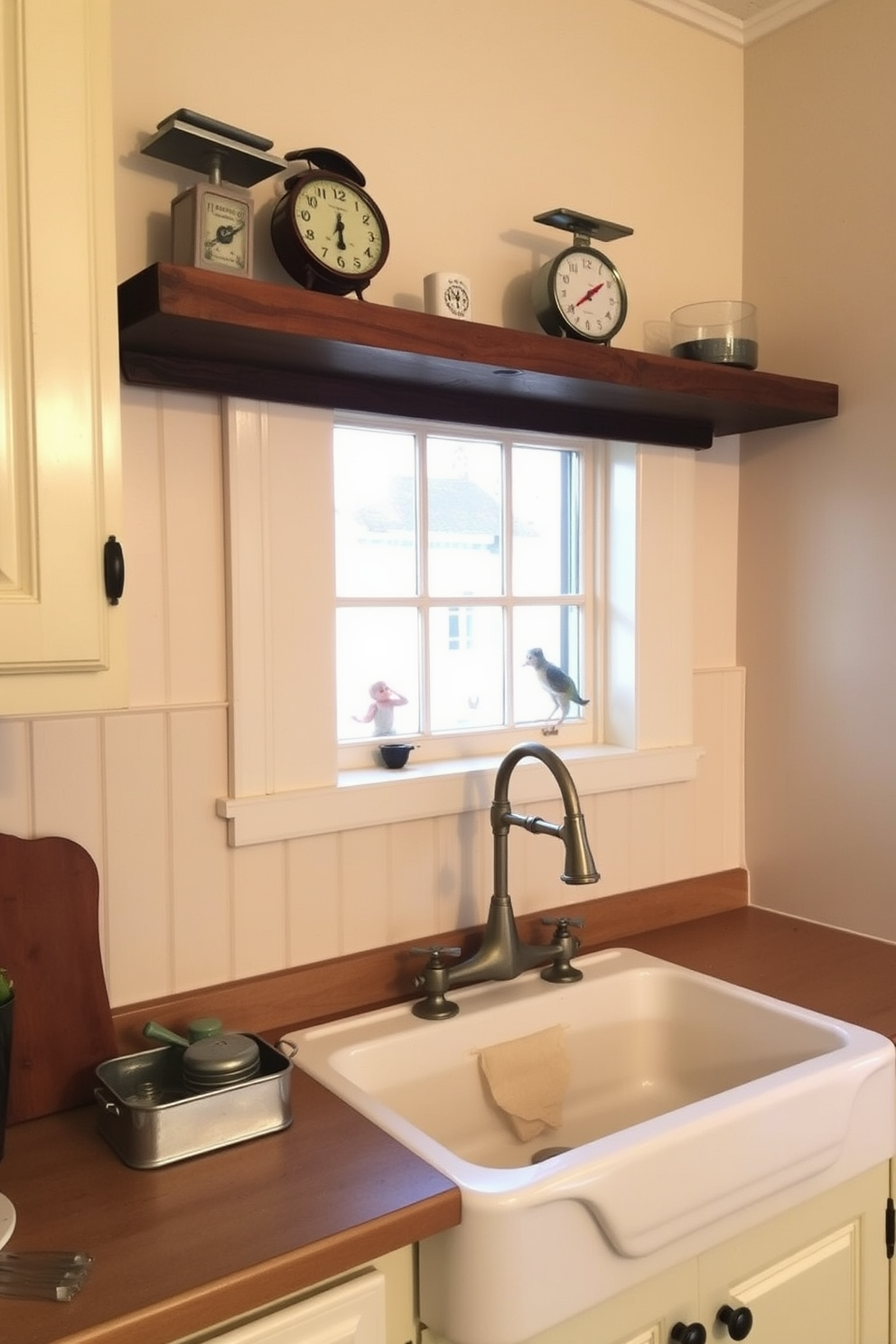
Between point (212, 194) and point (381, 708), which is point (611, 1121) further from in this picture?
point (212, 194)

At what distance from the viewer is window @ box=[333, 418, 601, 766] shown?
1.79 metres

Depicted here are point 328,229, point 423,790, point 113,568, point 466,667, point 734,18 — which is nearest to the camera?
point 113,568

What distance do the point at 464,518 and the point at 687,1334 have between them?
1222 millimetres

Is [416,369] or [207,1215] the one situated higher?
[416,369]

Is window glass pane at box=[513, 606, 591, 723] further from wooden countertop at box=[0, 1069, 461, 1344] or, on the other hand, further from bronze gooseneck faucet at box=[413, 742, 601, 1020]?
wooden countertop at box=[0, 1069, 461, 1344]

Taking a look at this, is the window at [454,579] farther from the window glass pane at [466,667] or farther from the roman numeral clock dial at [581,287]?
the roman numeral clock dial at [581,287]

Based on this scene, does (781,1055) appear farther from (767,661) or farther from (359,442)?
(359,442)

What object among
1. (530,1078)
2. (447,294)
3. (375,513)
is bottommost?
(530,1078)

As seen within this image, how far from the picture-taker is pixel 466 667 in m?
1.93

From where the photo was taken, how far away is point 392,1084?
1491mm

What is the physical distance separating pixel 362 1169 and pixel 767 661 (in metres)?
1.30

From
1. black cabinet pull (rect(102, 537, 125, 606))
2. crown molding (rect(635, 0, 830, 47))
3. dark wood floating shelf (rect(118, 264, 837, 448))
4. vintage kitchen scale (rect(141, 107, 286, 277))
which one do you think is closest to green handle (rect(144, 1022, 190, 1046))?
black cabinet pull (rect(102, 537, 125, 606))

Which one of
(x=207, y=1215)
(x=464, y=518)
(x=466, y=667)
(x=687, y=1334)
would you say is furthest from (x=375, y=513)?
(x=687, y=1334)

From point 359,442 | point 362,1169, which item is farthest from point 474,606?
point 362,1169
